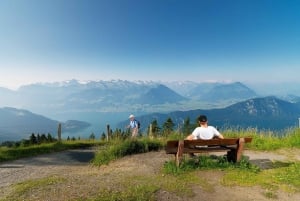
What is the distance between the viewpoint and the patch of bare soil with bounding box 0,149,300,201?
333 inches

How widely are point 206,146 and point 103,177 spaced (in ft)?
12.9

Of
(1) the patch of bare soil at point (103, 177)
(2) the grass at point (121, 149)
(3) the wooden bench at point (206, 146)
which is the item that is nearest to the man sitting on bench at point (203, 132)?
(3) the wooden bench at point (206, 146)

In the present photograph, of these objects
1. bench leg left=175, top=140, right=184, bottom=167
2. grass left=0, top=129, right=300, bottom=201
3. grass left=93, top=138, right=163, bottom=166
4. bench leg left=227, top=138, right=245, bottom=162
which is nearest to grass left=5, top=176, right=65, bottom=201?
grass left=0, top=129, right=300, bottom=201

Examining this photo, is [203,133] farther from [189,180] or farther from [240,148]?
[189,180]

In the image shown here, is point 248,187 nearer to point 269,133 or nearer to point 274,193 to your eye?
point 274,193

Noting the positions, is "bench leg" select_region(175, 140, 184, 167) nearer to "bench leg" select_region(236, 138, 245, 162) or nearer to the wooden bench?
the wooden bench

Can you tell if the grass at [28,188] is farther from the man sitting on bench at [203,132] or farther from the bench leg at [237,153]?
the bench leg at [237,153]

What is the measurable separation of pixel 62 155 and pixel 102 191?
1095cm

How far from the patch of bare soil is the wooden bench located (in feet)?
2.90

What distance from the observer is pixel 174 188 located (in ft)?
29.3

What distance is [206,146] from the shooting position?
11859mm

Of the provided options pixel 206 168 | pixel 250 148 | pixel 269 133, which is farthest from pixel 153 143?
pixel 269 133

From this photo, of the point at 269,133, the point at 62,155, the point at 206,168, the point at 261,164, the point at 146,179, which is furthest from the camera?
the point at 269,133

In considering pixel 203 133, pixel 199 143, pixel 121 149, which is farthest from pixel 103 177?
pixel 121 149
